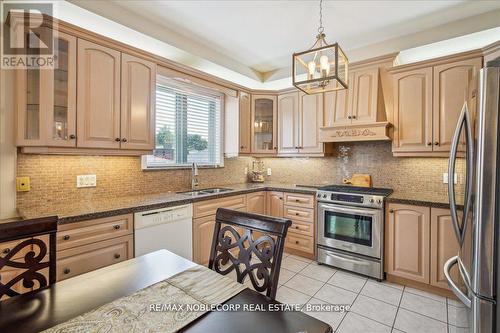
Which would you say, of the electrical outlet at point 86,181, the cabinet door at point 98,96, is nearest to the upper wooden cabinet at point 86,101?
the cabinet door at point 98,96

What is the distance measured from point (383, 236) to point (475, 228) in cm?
156

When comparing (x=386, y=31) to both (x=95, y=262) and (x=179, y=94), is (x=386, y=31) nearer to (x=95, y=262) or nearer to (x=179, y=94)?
(x=179, y=94)

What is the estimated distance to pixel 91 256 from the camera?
1878mm

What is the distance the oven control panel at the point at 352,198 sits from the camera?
8.63ft

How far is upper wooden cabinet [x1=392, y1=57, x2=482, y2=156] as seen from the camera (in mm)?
2488

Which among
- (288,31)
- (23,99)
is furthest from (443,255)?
(23,99)

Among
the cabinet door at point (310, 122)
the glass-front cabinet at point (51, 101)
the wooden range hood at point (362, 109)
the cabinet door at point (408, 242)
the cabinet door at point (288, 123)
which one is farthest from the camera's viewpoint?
the cabinet door at point (288, 123)

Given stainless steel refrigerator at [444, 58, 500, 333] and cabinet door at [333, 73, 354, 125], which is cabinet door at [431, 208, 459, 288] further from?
cabinet door at [333, 73, 354, 125]

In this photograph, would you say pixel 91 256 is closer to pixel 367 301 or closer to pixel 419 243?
pixel 367 301

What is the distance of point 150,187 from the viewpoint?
2854 mm

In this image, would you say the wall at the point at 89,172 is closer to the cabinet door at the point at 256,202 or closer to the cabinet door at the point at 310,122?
the cabinet door at the point at 256,202

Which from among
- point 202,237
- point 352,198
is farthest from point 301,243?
point 202,237

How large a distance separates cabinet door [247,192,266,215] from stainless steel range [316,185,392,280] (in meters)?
0.79

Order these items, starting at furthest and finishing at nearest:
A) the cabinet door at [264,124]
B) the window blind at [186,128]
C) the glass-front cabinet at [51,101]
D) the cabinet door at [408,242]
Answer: the cabinet door at [264,124]
the window blind at [186,128]
the cabinet door at [408,242]
the glass-front cabinet at [51,101]
